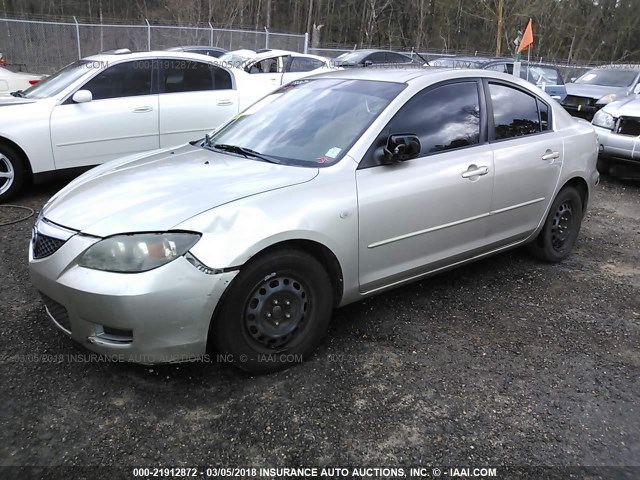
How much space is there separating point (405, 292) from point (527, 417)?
1.50 m

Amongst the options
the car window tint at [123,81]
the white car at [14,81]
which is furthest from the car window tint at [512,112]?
the white car at [14,81]

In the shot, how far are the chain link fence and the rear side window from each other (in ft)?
65.3

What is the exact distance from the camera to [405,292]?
401 centimetres

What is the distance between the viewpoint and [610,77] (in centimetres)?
1200

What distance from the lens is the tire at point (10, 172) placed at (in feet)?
18.5

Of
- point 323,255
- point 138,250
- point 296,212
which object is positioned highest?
point 296,212

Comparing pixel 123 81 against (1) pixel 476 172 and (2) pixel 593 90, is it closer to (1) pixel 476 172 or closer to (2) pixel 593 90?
(1) pixel 476 172

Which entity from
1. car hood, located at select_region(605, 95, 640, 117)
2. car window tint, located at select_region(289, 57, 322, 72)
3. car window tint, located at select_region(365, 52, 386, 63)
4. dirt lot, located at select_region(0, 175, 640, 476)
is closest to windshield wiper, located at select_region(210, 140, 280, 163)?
dirt lot, located at select_region(0, 175, 640, 476)

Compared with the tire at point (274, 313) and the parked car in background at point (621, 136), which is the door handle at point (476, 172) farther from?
the parked car in background at point (621, 136)

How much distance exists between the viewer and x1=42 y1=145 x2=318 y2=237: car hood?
2.62 meters

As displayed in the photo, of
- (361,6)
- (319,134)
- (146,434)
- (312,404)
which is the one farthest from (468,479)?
(361,6)

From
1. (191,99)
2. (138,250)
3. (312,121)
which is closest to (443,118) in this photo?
(312,121)

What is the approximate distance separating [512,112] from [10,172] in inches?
203

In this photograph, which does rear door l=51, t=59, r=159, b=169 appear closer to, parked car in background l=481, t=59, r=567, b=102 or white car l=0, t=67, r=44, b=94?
white car l=0, t=67, r=44, b=94
